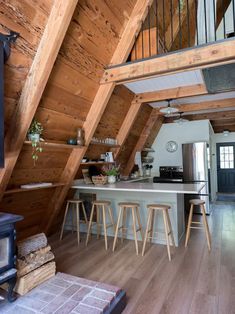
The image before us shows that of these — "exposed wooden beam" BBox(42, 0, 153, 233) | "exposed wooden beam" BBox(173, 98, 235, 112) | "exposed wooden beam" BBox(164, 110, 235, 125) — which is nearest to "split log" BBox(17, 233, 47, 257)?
"exposed wooden beam" BBox(42, 0, 153, 233)

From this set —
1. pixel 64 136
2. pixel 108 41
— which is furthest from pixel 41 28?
pixel 64 136

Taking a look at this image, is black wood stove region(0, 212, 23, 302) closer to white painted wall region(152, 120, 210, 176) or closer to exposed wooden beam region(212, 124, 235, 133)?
white painted wall region(152, 120, 210, 176)

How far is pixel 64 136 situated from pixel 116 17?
1686 millimetres

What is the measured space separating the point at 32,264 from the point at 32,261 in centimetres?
3

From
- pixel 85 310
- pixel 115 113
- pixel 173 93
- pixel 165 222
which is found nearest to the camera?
pixel 85 310

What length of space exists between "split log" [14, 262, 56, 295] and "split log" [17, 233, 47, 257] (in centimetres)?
20

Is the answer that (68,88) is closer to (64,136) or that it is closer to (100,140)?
(64,136)

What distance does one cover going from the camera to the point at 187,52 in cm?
259

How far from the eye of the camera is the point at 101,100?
3125mm

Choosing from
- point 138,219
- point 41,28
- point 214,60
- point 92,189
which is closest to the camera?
point 41,28

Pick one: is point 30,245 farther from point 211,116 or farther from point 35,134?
point 211,116

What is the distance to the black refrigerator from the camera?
5168 mm

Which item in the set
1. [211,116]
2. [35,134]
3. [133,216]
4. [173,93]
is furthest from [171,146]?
[35,134]

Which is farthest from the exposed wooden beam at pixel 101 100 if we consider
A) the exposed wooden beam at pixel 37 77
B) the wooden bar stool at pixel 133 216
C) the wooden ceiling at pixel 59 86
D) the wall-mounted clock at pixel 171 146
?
the wall-mounted clock at pixel 171 146
